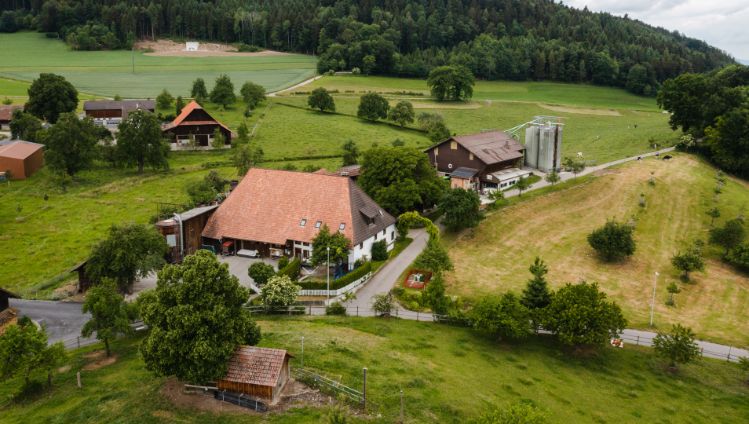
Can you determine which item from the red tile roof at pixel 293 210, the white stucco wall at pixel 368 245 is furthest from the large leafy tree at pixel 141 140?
the white stucco wall at pixel 368 245

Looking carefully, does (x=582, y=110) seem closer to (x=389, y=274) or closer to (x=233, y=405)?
(x=389, y=274)

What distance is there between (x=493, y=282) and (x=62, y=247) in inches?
1607

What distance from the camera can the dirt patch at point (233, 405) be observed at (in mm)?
28734

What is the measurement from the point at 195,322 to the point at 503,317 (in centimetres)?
2162

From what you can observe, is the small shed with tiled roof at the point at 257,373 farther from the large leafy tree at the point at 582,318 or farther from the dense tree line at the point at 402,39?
the dense tree line at the point at 402,39

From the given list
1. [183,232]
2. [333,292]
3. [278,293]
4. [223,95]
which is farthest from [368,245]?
[223,95]

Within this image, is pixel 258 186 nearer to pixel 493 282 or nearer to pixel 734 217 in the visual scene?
pixel 493 282

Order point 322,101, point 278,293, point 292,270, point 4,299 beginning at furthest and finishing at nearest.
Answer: point 322,101, point 292,270, point 278,293, point 4,299

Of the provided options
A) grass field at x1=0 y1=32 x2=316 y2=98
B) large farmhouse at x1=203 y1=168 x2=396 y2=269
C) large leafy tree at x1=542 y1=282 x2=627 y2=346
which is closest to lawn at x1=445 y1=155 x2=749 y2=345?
large leafy tree at x1=542 y1=282 x2=627 y2=346

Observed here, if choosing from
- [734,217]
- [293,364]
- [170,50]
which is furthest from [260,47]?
[293,364]

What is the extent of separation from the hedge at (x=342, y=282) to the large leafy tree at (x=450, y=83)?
8851cm

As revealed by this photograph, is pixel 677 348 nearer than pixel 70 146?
Yes

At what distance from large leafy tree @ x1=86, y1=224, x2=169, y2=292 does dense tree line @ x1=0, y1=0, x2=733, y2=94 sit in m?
122

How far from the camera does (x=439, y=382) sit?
3359cm
